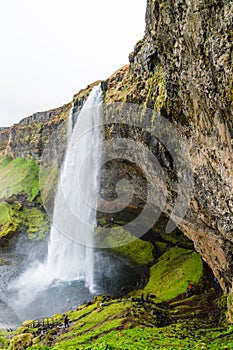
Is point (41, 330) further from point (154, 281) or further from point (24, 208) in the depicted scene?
point (24, 208)

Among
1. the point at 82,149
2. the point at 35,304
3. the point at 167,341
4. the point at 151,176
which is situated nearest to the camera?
the point at 167,341

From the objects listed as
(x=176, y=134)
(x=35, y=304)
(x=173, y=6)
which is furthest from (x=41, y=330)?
(x=173, y=6)

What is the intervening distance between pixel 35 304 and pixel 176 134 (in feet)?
71.0

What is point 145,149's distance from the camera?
2397 centimetres

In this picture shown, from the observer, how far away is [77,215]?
4075 centimetres

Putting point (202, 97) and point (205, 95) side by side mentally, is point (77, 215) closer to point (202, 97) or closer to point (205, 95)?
point (202, 97)

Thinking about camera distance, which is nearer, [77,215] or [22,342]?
[22,342]

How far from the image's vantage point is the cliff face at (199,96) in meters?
10.1

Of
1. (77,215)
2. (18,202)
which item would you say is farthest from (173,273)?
(18,202)

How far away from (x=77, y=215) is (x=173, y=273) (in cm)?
1619

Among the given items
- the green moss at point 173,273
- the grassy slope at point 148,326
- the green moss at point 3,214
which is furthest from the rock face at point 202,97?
the green moss at point 3,214

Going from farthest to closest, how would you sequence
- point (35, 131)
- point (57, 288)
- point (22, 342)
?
point (35, 131)
point (57, 288)
point (22, 342)

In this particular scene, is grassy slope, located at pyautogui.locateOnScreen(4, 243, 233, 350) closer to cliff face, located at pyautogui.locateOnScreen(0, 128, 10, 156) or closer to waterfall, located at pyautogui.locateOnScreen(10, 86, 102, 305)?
waterfall, located at pyautogui.locateOnScreen(10, 86, 102, 305)

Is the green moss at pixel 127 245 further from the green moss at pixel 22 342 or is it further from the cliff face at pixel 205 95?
the green moss at pixel 22 342
